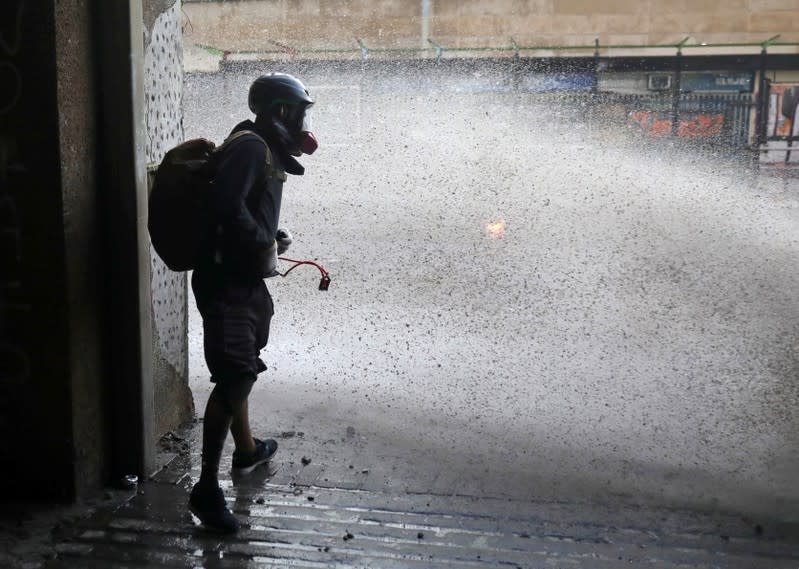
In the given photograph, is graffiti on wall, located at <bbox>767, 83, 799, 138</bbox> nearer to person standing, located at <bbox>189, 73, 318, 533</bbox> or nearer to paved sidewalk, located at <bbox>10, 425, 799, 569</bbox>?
paved sidewalk, located at <bbox>10, 425, 799, 569</bbox>

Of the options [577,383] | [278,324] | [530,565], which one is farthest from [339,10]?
[530,565]

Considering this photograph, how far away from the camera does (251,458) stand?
13.3 ft

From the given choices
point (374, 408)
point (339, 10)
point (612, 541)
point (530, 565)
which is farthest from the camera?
point (339, 10)

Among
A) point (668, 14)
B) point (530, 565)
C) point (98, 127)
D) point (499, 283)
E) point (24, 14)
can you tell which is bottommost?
point (499, 283)

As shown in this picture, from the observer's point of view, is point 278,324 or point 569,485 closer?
point 569,485

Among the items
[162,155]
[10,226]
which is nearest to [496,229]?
[162,155]

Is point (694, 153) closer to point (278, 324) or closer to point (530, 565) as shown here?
point (278, 324)

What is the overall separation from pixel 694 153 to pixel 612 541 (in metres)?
13.6

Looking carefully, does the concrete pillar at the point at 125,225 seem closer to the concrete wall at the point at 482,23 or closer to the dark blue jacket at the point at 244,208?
the dark blue jacket at the point at 244,208

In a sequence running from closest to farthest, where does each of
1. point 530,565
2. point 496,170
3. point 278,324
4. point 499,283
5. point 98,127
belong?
point 530,565, point 98,127, point 278,324, point 499,283, point 496,170

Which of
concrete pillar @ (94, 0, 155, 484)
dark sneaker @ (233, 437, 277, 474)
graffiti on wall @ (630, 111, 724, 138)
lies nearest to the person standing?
concrete pillar @ (94, 0, 155, 484)

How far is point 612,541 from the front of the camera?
3385 mm

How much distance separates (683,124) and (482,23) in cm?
448

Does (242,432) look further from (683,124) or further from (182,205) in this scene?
(683,124)
